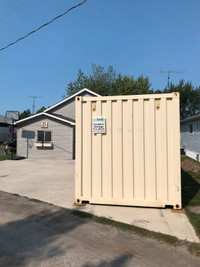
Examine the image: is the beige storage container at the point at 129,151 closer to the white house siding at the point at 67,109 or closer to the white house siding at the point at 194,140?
the white house siding at the point at 194,140

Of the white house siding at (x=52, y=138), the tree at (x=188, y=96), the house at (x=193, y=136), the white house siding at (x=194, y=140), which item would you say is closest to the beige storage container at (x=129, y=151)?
the house at (x=193, y=136)

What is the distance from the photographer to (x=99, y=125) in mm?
4113

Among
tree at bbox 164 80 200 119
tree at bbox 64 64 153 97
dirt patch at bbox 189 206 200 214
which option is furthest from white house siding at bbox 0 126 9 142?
dirt patch at bbox 189 206 200 214

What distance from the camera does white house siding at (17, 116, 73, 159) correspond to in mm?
13555

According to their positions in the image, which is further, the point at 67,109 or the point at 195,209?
the point at 67,109

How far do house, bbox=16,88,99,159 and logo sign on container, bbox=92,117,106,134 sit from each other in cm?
930

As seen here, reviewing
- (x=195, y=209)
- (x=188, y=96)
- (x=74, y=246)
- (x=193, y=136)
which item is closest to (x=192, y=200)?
(x=195, y=209)

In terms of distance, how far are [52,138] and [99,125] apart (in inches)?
402

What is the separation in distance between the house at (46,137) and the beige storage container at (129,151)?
30.5 ft

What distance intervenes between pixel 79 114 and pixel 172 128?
2.03 meters

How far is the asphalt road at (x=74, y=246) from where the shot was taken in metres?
2.24

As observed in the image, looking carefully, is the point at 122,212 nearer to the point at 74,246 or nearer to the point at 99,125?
the point at 74,246

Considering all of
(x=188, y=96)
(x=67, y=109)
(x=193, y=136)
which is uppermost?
(x=188, y=96)


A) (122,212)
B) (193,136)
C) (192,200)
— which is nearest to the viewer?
(122,212)
